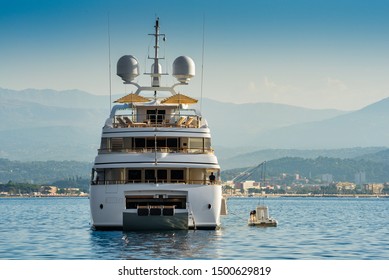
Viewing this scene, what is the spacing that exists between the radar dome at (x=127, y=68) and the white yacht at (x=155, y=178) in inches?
283

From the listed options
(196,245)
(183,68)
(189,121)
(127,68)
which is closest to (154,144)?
(189,121)

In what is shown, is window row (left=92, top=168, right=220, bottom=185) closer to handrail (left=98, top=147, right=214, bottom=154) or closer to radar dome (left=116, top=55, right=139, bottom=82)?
handrail (left=98, top=147, right=214, bottom=154)

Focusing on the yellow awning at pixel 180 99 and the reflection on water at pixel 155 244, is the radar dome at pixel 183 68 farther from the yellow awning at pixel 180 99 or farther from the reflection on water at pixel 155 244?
the reflection on water at pixel 155 244

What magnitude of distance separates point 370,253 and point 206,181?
35.6 feet

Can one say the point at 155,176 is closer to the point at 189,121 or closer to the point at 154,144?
the point at 154,144

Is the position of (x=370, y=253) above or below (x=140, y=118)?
below

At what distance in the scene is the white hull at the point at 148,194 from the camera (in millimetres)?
44312

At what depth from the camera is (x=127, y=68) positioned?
5684 centimetres

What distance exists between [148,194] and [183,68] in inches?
564

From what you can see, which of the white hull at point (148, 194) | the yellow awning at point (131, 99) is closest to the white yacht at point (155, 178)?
the white hull at point (148, 194)

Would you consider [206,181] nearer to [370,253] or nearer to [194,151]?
[194,151]
